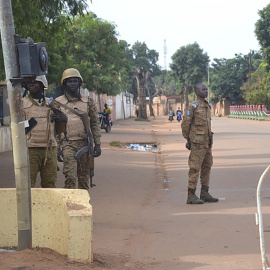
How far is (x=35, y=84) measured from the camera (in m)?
7.30

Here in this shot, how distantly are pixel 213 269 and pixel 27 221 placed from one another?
5.53 ft

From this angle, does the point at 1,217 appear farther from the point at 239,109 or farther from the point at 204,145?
the point at 239,109

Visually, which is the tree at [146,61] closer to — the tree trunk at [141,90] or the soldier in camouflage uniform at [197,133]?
the tree trunk at [141,90]

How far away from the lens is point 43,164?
7.38 m

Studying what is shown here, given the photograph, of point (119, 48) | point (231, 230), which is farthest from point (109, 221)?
point (119, 48)

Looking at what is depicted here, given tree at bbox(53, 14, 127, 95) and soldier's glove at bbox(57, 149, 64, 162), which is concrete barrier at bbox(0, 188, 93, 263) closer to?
soldier's glove at bbox(57, 149, 64, 162)

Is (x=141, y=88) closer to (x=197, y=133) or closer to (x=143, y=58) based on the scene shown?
(x=143, y=58)

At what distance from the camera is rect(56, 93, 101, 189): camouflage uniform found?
787cm

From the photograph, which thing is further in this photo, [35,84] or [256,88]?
[256,88]

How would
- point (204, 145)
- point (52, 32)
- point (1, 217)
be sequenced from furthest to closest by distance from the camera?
point (52, 32) → point (204, 145) → point (1, 217)

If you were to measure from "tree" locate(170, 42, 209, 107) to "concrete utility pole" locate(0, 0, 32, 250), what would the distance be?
3230 inches

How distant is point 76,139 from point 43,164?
0.78 meters

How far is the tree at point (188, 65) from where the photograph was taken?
87562 mm

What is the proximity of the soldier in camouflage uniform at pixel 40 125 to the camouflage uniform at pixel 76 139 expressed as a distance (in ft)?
1.68
